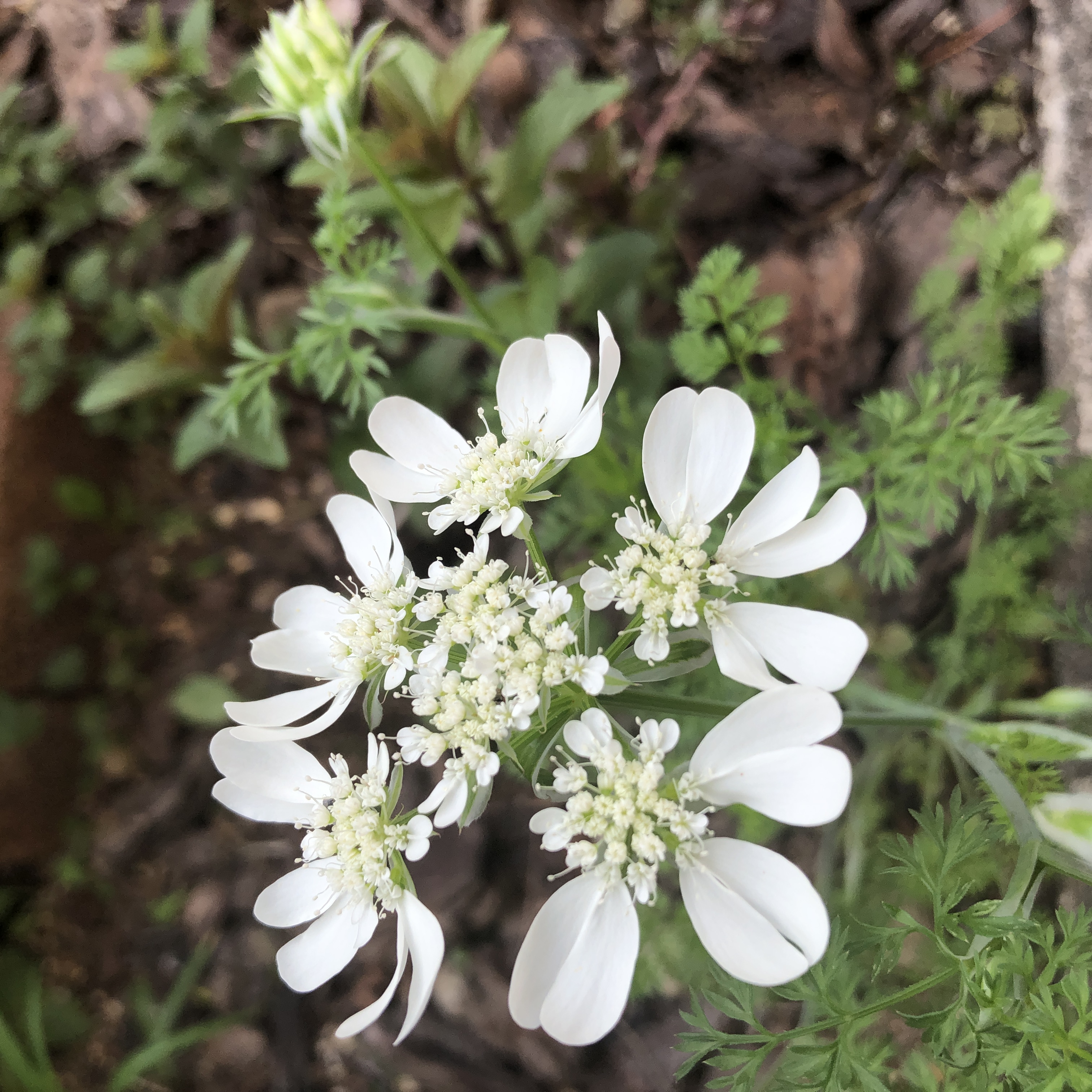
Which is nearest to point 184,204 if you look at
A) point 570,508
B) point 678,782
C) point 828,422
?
point 570,508

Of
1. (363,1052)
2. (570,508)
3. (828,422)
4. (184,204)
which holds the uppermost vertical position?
(184,204)

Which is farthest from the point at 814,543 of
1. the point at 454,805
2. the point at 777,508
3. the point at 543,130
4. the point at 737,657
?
the point at 543,130

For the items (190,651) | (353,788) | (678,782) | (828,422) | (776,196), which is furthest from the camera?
(190,651)

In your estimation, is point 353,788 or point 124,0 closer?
point 353,788

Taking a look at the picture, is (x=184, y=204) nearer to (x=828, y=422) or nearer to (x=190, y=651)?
(x=190, y=651)

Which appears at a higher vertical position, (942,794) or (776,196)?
(776,196)

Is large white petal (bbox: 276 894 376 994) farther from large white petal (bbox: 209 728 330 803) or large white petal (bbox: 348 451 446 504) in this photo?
large white petal (bbox: 348 451 446 504)

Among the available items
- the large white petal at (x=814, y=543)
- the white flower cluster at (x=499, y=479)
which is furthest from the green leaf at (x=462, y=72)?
the large white petal at (x=814, y=543)
